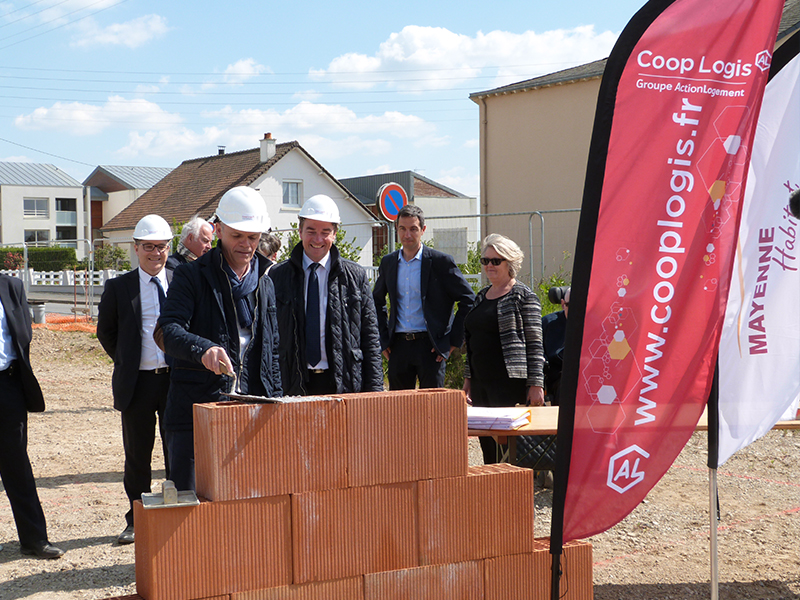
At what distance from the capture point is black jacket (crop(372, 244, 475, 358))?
6227 mm

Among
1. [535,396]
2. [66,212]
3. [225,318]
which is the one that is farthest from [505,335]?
[66,212]

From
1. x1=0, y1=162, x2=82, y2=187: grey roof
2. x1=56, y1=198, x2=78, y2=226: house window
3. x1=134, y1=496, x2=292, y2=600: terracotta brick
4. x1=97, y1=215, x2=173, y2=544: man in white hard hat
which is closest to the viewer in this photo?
x1=134, y1=496, x2=292, y2=600: terracotta brick

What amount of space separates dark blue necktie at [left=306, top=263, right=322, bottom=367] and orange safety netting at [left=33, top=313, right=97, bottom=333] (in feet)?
46.9

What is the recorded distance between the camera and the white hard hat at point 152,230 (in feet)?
17.2

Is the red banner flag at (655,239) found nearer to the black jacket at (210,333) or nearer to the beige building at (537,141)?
the black jacket at (210,333)

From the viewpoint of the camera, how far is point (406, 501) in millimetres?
3078

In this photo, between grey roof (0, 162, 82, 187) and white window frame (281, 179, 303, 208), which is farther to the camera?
grey roof (0, 162, 82, 187)

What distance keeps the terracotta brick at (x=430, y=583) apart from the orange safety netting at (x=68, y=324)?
15.8 meters

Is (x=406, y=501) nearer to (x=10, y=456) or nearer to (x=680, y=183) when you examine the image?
(x=680, y=183)

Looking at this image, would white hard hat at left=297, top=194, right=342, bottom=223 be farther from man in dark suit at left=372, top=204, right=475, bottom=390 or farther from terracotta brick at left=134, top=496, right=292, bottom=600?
terracotta brick at left=134, top=496, right=292, bottom=600

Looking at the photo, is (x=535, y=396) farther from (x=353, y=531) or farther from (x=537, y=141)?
(x=537, y=141)

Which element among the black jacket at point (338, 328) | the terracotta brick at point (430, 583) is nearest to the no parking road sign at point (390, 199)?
the black jacket at point (338, 328)

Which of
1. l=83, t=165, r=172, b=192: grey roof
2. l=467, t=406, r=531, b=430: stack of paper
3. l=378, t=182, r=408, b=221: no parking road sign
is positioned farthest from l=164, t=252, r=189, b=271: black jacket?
l=83, t=165, r=172, b=192: grey roof

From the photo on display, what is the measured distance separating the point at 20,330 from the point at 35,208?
66.8 m
